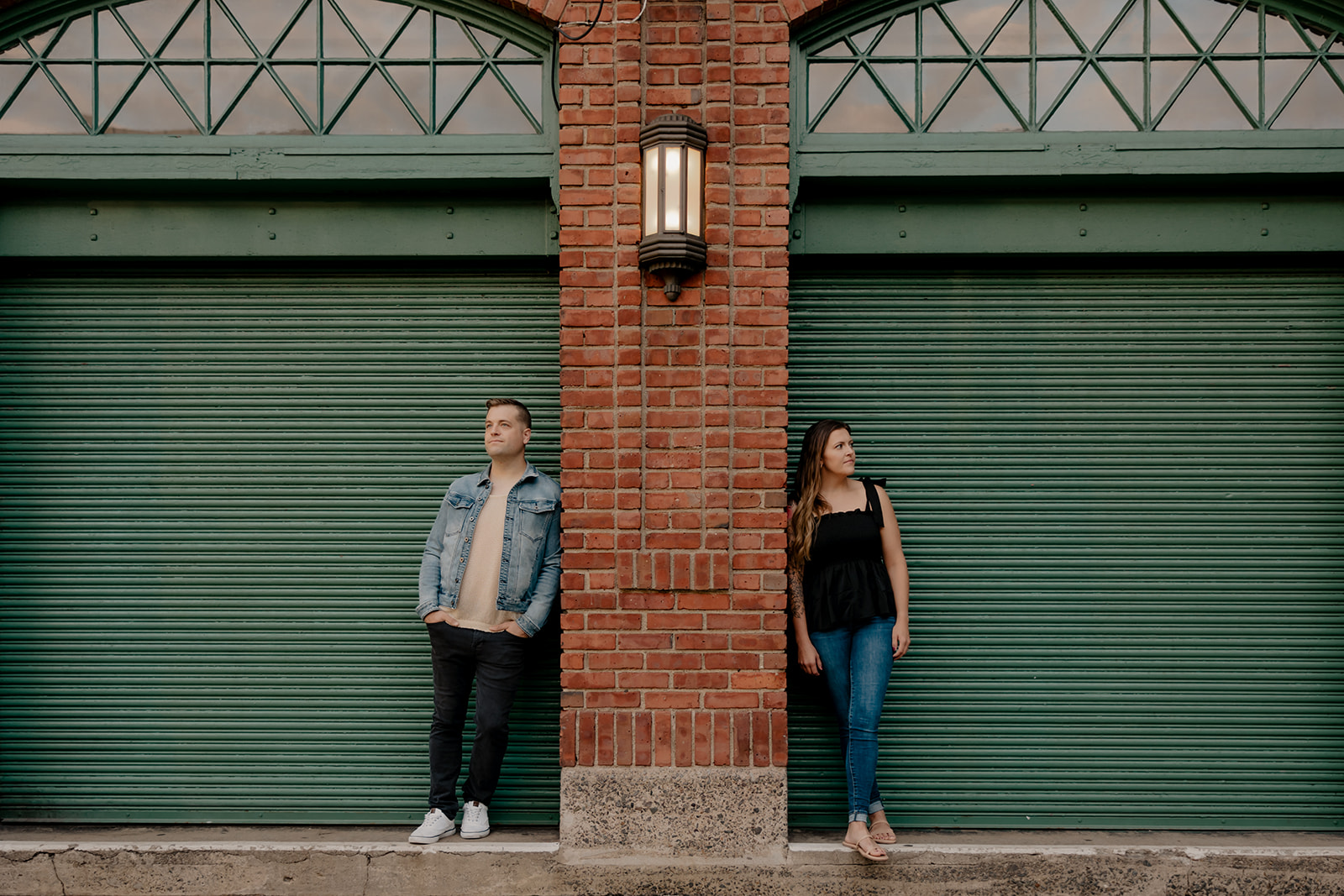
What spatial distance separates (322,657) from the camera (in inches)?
190

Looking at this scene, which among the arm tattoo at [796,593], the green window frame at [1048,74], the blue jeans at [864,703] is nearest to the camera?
the blue jeans at [864,703]

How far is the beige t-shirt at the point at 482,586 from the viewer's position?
445 centimetres

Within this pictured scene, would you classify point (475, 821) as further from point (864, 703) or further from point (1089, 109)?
point (1089, 109)

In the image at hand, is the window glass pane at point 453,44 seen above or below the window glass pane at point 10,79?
above

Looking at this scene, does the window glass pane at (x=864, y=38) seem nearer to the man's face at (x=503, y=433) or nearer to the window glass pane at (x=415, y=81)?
the window glass pane at (x=415, y=81)

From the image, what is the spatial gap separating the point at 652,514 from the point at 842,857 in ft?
5.89

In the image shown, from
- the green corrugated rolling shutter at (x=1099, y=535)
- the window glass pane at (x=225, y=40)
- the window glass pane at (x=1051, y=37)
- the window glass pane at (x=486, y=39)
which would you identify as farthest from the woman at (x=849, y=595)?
the window glass pane at (x=225, y=40)

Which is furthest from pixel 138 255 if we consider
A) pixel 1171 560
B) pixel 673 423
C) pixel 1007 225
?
pixel 1171 560

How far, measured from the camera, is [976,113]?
15.5ft

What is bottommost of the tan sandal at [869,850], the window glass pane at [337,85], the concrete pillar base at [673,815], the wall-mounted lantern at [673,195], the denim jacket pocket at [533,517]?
the tan sandal at [869,850]

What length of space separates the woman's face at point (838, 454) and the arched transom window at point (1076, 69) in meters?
1.54

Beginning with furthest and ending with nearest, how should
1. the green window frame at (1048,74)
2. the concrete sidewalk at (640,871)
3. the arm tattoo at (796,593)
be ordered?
the green window frame at (1048,74) → the arm tattoo at (796,593) → the concrete sidewalk at (640,871)

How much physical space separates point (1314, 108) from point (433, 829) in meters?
5.51

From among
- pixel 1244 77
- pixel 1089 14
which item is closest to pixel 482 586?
pixel 1089 14
